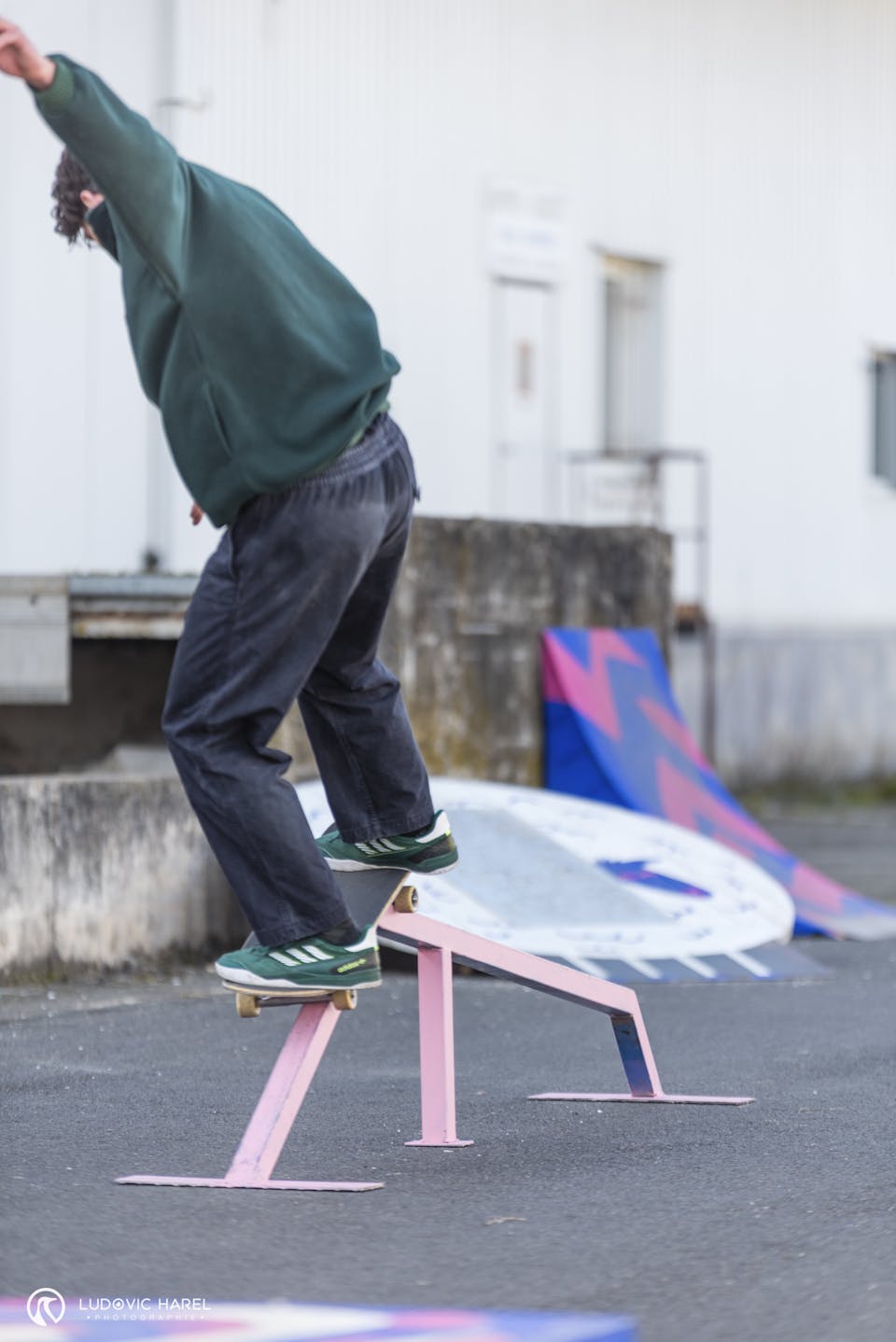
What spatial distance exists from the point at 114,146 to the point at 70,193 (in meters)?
0.57

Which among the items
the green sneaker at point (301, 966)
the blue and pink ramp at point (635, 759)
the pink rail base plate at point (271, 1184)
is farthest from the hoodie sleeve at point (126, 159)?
the blue and pink ramp at point (635, 759)

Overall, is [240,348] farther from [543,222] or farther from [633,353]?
[633,353]

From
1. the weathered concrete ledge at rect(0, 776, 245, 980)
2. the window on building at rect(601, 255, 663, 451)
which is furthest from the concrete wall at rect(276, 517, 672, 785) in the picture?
the window on building at rect(601, 255, 663, 451)

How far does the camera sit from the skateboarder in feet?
13.0

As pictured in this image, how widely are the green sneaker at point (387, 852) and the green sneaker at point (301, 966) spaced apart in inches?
15.0

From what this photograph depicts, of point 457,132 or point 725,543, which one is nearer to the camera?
point 457,132

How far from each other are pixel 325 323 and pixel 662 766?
6.45 metres

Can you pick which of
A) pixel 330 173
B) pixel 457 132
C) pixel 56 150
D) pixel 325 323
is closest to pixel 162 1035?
pixel 325 323

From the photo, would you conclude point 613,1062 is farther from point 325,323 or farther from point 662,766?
point 662,766

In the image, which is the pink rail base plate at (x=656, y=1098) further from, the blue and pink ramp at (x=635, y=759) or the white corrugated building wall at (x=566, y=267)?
the white corrugated building wall at (x=566, y=267)

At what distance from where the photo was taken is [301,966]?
402 centimetres

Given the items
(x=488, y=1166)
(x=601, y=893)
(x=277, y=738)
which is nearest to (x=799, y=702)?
(x=601, y=893)

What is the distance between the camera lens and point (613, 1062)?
19.4 ft

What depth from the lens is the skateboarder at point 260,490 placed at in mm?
3961
